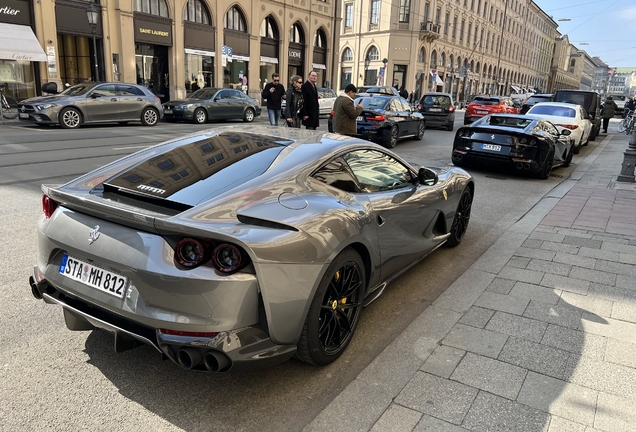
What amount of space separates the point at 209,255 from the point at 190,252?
98mm

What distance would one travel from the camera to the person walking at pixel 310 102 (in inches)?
445

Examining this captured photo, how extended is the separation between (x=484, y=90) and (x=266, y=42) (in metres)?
54.6

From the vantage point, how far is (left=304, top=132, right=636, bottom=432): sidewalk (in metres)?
2.65

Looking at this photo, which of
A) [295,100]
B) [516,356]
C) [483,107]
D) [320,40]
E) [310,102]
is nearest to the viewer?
[516,356]

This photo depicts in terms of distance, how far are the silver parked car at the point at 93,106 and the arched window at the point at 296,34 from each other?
2050 cm

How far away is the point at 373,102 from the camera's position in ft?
46.6

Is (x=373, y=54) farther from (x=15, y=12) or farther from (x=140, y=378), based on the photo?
(x=140, y=378)

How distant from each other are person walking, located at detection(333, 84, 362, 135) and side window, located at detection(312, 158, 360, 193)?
6.75m

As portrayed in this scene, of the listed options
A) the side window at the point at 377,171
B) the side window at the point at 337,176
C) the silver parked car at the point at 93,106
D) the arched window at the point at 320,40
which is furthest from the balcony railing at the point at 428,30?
the side window at the point at 337,176

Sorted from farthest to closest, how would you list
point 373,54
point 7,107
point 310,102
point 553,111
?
point 373,54
point 7,107
point 553,111
point 310,102

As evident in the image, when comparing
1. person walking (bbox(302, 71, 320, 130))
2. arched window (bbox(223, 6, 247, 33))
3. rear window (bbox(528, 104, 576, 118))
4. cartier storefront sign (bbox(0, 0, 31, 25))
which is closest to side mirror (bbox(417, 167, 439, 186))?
person walking (bbox(302, 71, 320, 130))

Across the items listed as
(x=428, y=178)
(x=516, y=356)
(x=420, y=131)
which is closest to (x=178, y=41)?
(x=420, y=131)

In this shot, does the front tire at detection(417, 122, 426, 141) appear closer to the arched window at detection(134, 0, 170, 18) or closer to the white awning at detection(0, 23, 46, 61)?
the white awning at detection(0, 23, 46, 61)

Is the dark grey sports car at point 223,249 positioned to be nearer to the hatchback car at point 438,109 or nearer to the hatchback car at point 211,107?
the hatchback car at point 211,107
